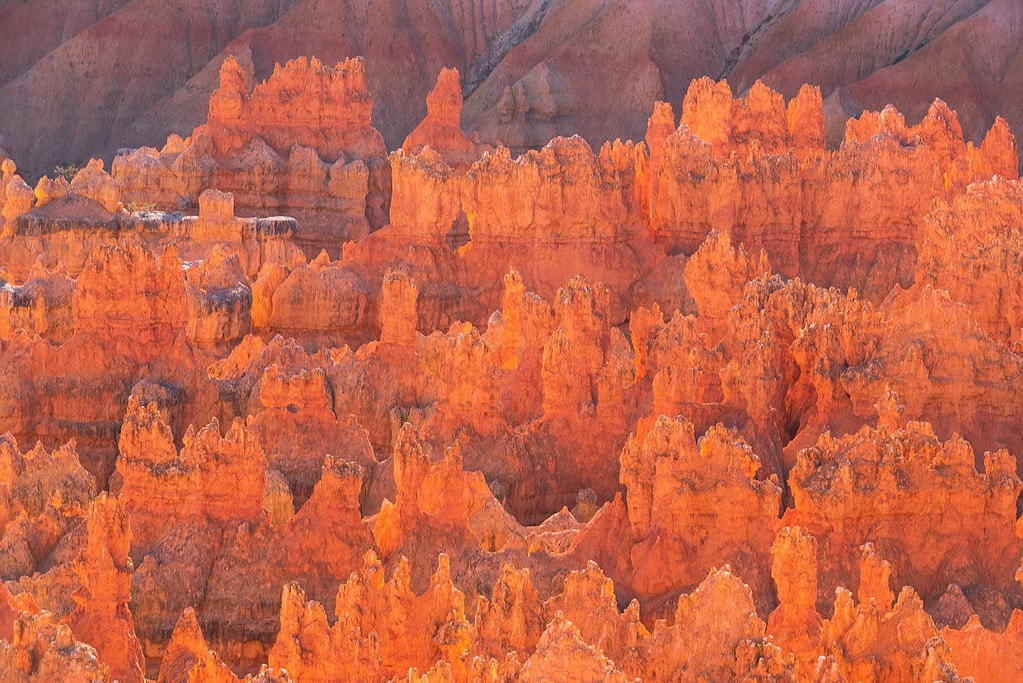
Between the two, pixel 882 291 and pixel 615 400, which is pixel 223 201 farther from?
pixel 615 400

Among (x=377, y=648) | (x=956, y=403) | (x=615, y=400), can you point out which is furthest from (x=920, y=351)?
(x=377, y=648)

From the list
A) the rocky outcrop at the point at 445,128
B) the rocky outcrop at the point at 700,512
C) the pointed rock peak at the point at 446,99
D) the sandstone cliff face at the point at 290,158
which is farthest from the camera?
the pointed rock peak at the point at 446,99

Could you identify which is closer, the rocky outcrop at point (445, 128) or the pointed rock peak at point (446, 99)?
the rocky outcrop at point (445, 128)

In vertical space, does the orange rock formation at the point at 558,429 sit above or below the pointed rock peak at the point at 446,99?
below

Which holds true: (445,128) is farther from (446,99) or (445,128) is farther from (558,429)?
(558,429)

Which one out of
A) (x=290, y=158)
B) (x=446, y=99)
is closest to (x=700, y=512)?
(x=290, y=158)

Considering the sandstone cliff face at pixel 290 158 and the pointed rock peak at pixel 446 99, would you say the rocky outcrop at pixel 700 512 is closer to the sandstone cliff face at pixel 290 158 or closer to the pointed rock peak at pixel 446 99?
the sandstone cliff face at pixel 290 158

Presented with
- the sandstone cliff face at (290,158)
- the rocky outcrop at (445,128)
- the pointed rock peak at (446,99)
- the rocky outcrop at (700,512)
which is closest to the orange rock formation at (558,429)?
the rocky outcrop at (700,512)

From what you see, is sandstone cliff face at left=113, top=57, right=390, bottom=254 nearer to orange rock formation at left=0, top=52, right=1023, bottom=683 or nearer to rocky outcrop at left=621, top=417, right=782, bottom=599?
orange rock formation at left=0, top=52, right=1023, bottom=683

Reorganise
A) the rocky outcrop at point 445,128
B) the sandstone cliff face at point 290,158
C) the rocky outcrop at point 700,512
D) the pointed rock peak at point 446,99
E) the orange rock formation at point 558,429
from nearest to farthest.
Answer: the orange rock formation at point 558,429
the rocky outcrop at point 700,512
the sandstone cliff face at point 290,158
the rocky outcrop at point 445,128
the pointed rock peak at point 446,99
